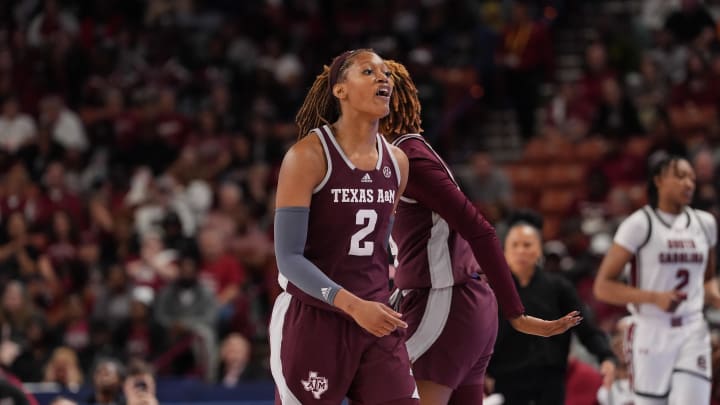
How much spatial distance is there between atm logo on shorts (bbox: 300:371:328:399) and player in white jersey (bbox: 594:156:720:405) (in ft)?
9.13

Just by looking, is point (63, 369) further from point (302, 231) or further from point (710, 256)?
point (302, 231)

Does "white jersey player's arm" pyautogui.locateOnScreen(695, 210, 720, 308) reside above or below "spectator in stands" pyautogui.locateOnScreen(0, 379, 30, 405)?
above

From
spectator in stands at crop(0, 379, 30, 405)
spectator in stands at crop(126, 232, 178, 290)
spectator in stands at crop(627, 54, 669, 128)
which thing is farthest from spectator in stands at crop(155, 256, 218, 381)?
spectator in stands at crop(627, 54, 669, 128)

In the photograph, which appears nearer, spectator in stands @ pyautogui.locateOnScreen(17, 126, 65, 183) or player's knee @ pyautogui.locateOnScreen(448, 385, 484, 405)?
player's knee @ pyautogui.locateOnScreen(448, 385, 484, 405)

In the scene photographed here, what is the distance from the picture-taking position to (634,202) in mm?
13539

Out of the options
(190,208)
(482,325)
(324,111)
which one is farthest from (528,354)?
(190,208)

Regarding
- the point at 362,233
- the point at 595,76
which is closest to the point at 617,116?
the point at 595,76

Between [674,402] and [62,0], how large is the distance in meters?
13.6

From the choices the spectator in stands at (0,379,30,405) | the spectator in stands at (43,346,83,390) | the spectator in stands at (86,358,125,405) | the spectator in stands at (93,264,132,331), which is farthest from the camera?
the spectator in stands at (93,264,132,331)

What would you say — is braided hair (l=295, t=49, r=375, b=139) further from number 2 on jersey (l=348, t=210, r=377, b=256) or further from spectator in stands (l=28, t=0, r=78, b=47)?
spectator in stands (l=28, t=0, r=78, b=47)

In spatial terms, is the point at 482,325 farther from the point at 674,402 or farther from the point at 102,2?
the point at 102,2

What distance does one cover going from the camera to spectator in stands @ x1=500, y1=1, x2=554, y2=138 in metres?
16.7

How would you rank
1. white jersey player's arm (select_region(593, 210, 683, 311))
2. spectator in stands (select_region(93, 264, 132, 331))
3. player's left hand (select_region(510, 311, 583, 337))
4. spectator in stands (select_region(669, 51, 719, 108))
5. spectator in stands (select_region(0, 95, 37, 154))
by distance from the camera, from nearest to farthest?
player's left hand (select_region(510, 311, 583, 337)), white jersey player's arm (select_region(593, 210, 683, 311)), spectator in stands (select_region(93, 264, 132, 331)), spectator in stands (select_region(669, 51, 719, 108)), spectator in stands (select_region(0, 95, 37, 154))

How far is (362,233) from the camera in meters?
5.00
